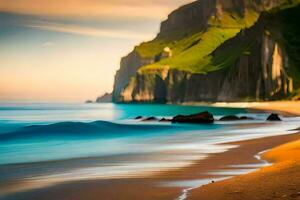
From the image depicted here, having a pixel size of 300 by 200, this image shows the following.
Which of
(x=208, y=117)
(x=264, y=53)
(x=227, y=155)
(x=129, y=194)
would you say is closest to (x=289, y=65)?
(x=264, y=53)

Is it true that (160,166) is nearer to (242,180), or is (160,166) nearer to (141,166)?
(141,166)

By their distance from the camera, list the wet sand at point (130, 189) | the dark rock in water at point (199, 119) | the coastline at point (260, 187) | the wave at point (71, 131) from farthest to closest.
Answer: the dark rock in water at point (199, 119) → the wave at point (71, 131) → the wet sand at point (130, 189) → the coastline at point (260, 187)

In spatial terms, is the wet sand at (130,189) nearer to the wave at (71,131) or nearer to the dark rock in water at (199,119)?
the wave at (71,131)

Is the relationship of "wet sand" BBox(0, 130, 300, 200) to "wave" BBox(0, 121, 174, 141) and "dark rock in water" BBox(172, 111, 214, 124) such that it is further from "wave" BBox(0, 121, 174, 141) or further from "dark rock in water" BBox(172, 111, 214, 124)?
"dark rock in water" BBox(172, 111, 214, 124)

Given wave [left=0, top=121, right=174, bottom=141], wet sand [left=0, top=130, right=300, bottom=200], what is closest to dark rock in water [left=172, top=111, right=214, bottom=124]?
wave [left=0, top=121, right=174, bottom=141]

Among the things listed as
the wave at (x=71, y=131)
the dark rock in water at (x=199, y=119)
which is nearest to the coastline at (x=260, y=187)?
the wave at (x=71, y=131)

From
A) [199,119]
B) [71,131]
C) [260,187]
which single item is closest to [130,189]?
[260,187]

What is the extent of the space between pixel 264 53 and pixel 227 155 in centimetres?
17568

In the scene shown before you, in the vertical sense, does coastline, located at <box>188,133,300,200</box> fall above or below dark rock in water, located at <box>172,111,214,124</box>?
above

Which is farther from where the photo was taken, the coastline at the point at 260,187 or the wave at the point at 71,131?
the wave at the point at 71,131

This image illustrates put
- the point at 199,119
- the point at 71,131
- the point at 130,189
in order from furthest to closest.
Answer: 1. the point at 199,119
2. the point at 71,131
3. the point at 130,189

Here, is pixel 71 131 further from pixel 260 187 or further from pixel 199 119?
pixel 260 187

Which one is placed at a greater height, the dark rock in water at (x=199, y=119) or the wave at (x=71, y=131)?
the dark rock in water at (x=199, y=119)

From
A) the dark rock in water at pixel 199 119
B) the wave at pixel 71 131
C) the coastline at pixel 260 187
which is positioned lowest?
the wave at pixel 71 131
